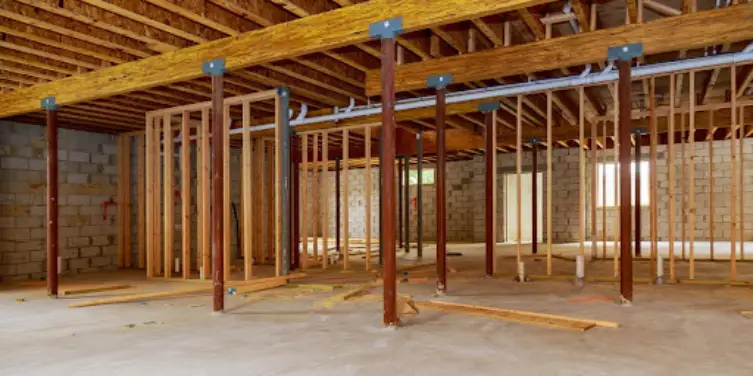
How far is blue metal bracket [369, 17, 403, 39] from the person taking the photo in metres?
4.48

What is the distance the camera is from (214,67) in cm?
551

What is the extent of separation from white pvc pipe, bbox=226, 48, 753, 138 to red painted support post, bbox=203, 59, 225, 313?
3195 millimetres

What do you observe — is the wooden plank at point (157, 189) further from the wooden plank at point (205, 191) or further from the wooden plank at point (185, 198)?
the wooden plank at point (205, 191)

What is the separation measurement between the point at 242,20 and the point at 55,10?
1.67 meters

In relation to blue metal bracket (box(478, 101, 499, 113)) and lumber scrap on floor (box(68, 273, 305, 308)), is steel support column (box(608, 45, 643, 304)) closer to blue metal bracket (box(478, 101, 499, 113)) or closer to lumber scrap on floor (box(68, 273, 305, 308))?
blue metal bracket (box(478, 101, 499, 113))

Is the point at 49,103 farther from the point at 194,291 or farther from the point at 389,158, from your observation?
the point at 389,158

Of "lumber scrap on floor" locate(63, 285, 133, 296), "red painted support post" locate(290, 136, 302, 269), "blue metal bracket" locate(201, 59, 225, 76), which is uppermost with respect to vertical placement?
"blue metal bracket" locate(201, 59, 225, 76)

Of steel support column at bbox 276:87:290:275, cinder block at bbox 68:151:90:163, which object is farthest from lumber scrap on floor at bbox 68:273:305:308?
cinder block at bbox 68:151:90:163

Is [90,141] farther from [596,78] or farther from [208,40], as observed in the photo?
[596,78]

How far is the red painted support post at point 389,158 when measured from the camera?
14.6 ft

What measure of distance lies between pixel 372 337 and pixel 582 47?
12.7 feet

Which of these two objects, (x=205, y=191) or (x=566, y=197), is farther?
(x=566, y=197)

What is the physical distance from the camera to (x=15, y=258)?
28.7 feet

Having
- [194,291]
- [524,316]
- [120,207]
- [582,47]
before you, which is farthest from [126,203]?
[582,47]
